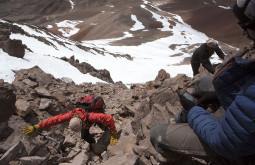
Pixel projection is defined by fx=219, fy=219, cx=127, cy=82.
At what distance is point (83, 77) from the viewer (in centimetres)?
998

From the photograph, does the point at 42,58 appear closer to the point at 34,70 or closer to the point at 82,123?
the point at 34,70

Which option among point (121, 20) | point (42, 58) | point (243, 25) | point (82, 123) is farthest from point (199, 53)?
point (121, 20)

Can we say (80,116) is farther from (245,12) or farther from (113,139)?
(245,12)

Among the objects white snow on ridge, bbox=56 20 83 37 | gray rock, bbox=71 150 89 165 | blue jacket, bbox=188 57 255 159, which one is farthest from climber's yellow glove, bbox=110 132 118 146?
white snow on ridge, bbox=56 20 83 37

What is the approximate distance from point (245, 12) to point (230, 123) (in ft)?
2.61

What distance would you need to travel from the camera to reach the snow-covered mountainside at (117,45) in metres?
10.5

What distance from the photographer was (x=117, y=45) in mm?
35094

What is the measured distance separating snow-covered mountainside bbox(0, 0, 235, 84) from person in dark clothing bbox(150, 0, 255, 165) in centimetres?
617

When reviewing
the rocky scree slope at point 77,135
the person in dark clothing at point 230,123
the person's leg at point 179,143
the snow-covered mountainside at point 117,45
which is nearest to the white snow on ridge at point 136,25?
the snow-covered mountainside at point 117,45

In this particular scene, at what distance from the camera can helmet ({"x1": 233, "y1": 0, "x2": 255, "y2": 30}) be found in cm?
150

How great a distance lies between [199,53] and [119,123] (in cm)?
302

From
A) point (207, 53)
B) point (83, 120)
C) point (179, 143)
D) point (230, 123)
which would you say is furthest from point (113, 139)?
point (207, 53)

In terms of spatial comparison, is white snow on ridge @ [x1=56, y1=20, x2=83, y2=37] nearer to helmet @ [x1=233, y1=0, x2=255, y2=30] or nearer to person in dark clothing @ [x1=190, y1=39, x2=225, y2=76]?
person in dark clothing @ [x1=190, y1=39, x2=225, y2=76]

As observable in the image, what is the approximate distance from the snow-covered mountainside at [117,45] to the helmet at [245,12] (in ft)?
21.8
